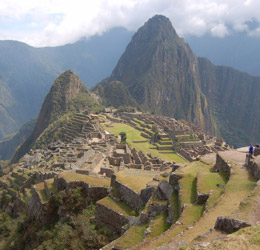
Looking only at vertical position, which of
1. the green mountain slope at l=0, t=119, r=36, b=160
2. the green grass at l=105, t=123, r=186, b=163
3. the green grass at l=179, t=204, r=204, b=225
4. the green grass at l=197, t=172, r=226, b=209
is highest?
the green grass at l=197, t=172, r=226, b=209

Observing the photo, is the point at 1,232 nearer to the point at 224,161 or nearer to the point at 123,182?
the point at 123,182

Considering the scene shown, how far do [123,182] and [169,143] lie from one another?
1804 inches

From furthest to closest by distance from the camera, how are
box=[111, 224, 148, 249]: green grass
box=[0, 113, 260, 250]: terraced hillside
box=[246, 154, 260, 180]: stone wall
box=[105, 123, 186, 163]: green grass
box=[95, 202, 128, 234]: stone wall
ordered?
box=[105, 123, 186, 163]: green grass
box=[95, 202, 128, 234]: stone wall
box=[246, 154, 260, 180]: stone wall
box=[111, 224, 148, 249]: green grass
box=[0, 113, 260, 250]: terraced hillside

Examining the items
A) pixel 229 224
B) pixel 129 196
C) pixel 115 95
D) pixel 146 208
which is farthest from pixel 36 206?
pixel 115 95

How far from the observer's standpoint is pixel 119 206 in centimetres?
1264

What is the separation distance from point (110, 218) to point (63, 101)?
10873 centimetres

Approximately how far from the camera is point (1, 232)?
71.7 feet

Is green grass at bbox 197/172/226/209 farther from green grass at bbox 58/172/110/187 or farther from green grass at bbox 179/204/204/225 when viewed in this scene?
green grass at bbox 58/172/110/187

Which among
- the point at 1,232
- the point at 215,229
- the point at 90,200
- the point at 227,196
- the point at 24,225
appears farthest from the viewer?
the point at 1,232

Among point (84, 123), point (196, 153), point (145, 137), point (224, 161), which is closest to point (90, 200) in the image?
point (224, 161)

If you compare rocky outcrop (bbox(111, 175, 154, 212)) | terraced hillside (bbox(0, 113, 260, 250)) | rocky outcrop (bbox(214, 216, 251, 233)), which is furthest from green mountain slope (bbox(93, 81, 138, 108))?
rocky outcrop (bbox(214, 216, 251, 233))

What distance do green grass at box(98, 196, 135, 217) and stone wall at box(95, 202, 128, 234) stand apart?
0.55ft

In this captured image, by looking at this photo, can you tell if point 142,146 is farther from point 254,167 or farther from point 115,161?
point 254,167

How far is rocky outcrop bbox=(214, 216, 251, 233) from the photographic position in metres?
6.44
